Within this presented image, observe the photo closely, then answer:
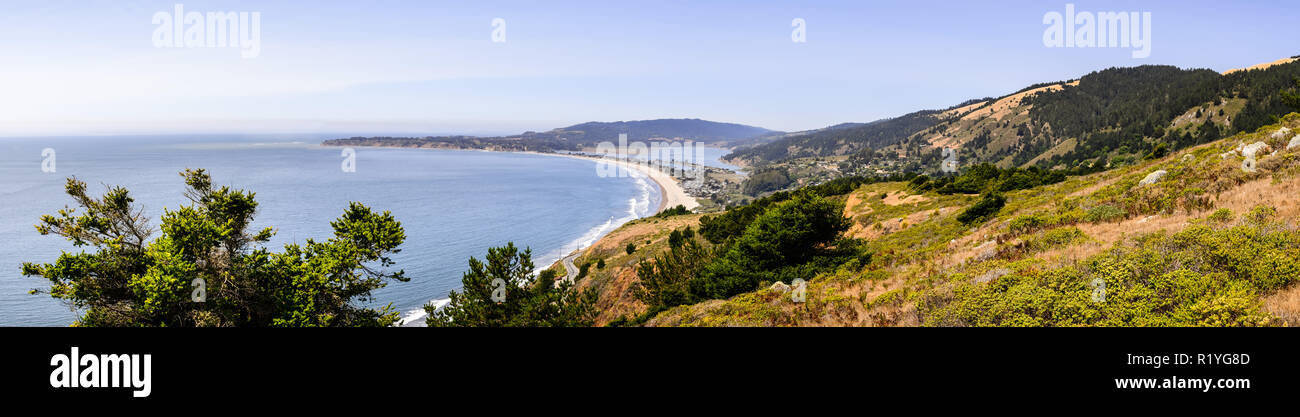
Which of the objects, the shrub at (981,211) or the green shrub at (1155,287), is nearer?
the green shrub at (1155,287)

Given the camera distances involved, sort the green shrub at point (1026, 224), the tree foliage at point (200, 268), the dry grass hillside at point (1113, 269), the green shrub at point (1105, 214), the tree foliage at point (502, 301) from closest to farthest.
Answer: the dry grass hillside at point (1113, 269), the green shrub at point (1105, 214), the green shrub at point (1026, 224), the tree foliage at point (200, 268), the tree foliage at point (502, 301)

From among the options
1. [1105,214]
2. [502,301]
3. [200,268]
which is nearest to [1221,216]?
[1105,214]

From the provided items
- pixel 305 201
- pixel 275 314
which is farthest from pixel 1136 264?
pixel 305 201

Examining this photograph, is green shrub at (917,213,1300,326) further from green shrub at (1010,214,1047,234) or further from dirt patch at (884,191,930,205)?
dirt patch at (884,191,930,205)

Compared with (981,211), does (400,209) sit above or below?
below

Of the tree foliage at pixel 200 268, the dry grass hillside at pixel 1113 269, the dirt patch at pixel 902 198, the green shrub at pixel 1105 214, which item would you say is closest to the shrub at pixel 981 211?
the dry grass hillside at pixel 1113 269

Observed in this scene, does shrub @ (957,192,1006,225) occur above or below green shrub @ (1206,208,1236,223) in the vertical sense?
below

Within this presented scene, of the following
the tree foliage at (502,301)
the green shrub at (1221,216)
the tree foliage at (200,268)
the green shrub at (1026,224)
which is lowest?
the tree foliage at (502,301)

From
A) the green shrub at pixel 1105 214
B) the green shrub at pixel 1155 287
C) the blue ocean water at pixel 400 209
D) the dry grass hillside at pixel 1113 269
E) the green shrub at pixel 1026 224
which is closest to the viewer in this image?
the green shrub at pixel 1155 287

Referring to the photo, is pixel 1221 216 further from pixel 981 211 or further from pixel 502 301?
pixel 502 301

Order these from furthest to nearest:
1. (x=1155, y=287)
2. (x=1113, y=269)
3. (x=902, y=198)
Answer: (x=902, y=198)
(x=1113, y=269)
(x=1155, y=287)

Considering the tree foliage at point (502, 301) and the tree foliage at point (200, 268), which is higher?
the tree foliage at point (200, 268)

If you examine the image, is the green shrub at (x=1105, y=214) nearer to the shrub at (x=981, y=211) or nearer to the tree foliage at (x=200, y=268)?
the shrub at (x=981, y=211)

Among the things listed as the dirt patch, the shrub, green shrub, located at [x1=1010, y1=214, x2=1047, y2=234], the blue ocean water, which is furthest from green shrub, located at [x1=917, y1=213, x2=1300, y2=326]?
the blue ocean water
